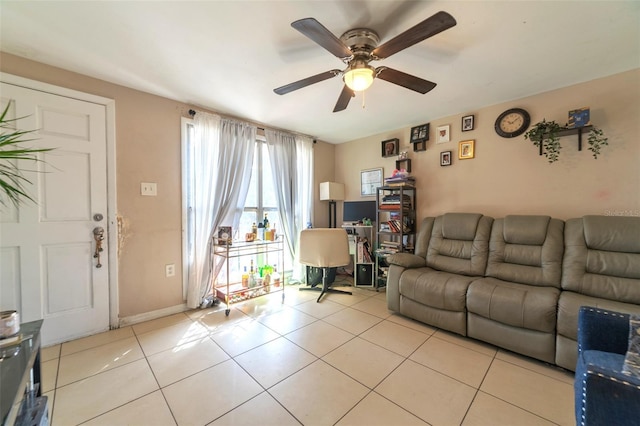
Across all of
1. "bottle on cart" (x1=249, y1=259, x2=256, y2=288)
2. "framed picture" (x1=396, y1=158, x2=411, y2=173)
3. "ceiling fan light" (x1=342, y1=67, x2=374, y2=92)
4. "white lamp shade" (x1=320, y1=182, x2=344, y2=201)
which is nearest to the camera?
"ceiling fan light" (x1=342, y1=67, x2=374, y2=92)

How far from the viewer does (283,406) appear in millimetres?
1435

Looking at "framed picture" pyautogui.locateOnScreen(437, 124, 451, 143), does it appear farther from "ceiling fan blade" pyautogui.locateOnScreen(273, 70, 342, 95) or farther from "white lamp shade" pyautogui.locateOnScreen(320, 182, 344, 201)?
"ceiling fan blade" pyautogui.locateOnScreen(273, 70, 342, 95)

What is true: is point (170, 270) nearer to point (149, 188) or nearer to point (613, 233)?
point (149, 188)

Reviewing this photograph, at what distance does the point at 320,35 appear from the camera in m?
1.35

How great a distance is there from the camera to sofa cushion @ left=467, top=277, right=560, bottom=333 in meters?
1.79

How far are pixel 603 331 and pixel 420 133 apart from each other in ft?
8.78

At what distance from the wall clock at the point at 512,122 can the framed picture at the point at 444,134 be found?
1.71ft

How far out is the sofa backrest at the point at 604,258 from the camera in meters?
1.81

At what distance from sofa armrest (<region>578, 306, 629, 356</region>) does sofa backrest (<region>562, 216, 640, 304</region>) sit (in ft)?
2.41

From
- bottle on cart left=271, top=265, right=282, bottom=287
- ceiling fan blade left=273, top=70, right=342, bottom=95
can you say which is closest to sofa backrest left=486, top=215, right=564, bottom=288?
ceiling fan blade left=273, top=70, right=342, bottom=95

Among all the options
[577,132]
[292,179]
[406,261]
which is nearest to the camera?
[577,132]

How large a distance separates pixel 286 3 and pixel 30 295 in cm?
292

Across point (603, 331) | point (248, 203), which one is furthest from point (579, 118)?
point (248, 203)

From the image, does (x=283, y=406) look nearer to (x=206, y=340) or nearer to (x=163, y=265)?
(x=206, y=340)
